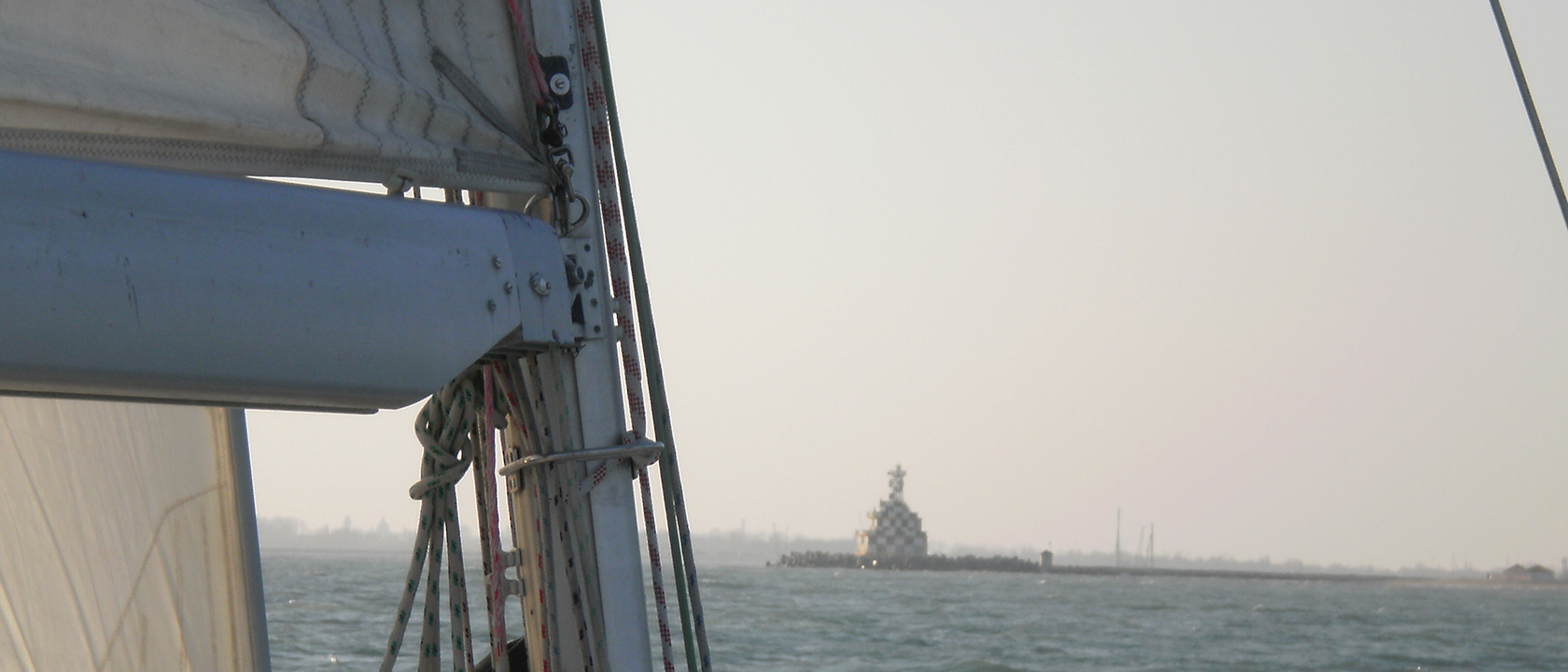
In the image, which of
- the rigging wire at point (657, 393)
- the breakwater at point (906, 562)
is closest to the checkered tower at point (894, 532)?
the breakwater at point (906, 562)

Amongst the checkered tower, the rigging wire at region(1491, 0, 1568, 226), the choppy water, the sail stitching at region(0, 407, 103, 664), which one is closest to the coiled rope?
the sail stitching at region(0, 407, 103, 664)

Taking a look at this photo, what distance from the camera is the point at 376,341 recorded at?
1.43 m

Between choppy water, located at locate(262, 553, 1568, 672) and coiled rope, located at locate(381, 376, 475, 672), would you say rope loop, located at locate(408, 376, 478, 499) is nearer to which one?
coiled rope, located at locate(381, 376, 475, 672)

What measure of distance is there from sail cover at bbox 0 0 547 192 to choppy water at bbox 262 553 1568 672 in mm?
16453

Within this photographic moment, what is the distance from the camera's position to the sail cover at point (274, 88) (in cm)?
137

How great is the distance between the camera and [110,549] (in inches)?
75.5

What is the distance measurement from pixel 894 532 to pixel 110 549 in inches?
3210

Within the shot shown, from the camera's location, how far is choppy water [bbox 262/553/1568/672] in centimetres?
2367

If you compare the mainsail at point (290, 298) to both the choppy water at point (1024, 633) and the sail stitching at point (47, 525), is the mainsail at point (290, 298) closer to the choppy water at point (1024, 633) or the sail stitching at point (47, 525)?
the sail stitching at point (47, 525)

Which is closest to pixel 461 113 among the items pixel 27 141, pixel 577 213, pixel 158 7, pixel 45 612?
pixel 577 213

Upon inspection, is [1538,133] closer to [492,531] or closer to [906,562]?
[492,531]

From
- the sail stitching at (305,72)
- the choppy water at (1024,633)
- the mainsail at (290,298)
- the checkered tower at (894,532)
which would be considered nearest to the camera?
the mainsail at (290,298)

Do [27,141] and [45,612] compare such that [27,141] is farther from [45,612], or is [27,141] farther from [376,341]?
[45,612]

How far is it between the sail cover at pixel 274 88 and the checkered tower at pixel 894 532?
8039cm
